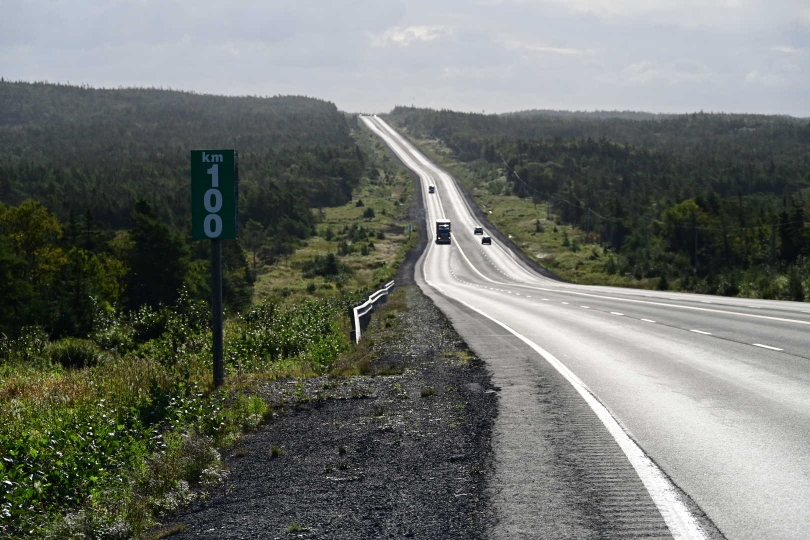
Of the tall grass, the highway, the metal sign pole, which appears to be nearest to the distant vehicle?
the highway

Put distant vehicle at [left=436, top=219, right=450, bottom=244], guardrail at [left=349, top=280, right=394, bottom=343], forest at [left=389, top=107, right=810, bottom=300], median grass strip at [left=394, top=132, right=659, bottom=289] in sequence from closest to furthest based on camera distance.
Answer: guardrail at [left=349, top=280, right=394, bottom=343] < forest at [left=389, top=107, right=810, bottom=300] < median grass strip at [left=394, top=132, right=659, bottom=289] < distant vehicle at [left=436, top=219, right=450, bottom=244]

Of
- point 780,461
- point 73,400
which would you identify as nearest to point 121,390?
point 73,400

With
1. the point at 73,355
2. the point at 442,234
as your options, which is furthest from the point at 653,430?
the point at 442,234

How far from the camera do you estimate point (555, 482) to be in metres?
6.09

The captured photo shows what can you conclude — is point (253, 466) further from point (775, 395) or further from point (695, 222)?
point (695, 222)

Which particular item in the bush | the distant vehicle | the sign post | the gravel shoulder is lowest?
the bush

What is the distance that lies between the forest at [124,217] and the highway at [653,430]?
1845cm

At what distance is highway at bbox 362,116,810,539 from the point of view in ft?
17.4

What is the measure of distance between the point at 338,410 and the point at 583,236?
10490 centimetres

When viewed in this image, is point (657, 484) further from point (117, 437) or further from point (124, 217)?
point (124, 217)

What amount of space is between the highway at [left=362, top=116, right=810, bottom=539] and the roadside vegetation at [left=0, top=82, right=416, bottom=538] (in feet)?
8.77

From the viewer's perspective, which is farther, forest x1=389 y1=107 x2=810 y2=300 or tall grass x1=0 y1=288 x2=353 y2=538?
forest x1=389 y1=107 x2=810 y2=300

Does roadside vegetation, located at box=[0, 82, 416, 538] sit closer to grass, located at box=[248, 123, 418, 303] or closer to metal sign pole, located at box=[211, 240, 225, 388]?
metal sign pole, located at box=[211, 240, 225, 388]

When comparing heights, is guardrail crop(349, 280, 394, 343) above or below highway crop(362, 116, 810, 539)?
below
